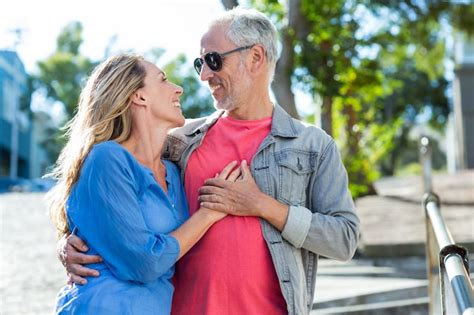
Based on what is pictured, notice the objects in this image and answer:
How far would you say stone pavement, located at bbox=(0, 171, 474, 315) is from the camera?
28.8ft

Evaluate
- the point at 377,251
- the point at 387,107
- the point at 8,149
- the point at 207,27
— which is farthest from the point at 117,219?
the point at 8,149

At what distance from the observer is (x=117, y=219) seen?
117 inches

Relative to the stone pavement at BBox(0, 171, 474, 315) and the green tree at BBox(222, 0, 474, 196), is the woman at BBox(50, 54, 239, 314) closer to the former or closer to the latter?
the stone pavement at BBox(0, 171, 474, 315)

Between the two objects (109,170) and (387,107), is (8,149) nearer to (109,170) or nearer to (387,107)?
(387,107)

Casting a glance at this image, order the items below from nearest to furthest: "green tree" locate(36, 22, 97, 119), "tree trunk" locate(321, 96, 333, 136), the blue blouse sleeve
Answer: the blue blouse sleeve < "tree trunk" locate(321, 96, 333, 136) < "green tree" locate(36, 22, 97, 119)

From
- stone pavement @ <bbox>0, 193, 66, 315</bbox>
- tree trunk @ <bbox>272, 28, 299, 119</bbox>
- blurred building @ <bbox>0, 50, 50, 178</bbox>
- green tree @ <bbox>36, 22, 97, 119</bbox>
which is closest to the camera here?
stone pavement @ <bbox>0, 193, 66, 315</bbox>

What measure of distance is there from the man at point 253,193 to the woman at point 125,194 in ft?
0.30

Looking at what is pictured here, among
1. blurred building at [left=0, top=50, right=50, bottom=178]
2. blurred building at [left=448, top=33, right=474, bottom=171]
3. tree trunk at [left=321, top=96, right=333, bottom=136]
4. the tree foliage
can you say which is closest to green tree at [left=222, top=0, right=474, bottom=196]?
tree trunk at [left=321, top=96, right=333, bottom=136]

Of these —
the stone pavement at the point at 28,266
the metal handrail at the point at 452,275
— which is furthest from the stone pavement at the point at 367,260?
the metal handrail at the point at 452,275

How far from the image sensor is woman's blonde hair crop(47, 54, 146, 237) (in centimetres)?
316

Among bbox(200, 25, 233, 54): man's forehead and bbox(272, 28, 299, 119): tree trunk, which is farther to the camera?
bbox(272, 28, 299, 119): tree trunk

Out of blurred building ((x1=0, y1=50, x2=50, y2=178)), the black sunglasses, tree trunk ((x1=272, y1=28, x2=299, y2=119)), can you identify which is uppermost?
the black sunglasses

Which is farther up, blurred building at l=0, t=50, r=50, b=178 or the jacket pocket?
the jacket pocket

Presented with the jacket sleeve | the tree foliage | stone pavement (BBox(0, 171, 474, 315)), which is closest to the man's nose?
the jacket sleeve
